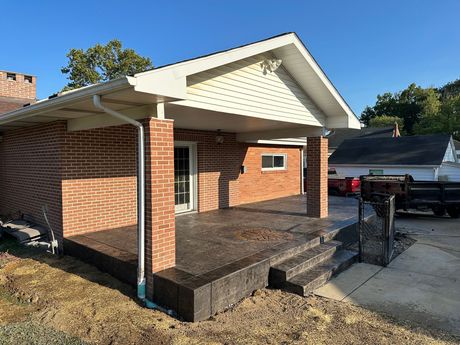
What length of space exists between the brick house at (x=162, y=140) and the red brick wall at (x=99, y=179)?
2 cm

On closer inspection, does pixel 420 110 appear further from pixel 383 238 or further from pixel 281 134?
pixel 383 238

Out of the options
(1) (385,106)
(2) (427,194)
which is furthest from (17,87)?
(1) (385,106)

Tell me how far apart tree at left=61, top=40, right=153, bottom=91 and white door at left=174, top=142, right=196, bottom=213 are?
25.7 meters

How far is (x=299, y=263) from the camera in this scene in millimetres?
5398

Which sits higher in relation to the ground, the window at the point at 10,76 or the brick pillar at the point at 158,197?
the window at the point at 10,76

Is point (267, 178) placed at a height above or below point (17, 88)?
below

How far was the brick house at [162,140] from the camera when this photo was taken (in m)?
4.56

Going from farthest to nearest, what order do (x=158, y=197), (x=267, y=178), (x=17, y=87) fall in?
(x=17, y=87)
(x=267, y=178)
(x=158, y=197)

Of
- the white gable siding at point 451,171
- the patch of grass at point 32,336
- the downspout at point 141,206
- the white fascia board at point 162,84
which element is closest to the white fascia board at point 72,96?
the white fascia board at point 162,84

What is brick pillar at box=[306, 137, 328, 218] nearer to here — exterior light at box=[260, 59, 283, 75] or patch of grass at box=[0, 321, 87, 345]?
exterior light at box=[260, 59, 283, 75]

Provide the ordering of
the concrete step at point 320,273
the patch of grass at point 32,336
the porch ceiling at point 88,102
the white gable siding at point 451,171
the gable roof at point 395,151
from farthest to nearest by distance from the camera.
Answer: the white gable siding at point 451,171
the gable roof at point 395,151
the concrete step at point 320,273
the porch ceiling at point 88,102
the patch of grass at point 32,336

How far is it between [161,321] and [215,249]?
180 centimetres

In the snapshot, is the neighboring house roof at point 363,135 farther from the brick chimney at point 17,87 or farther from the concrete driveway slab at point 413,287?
the concrete driveway slab at point 413,287

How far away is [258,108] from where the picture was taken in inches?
262
